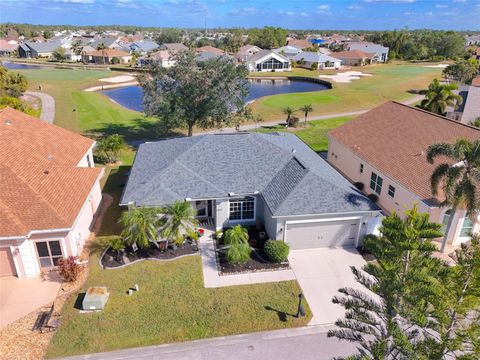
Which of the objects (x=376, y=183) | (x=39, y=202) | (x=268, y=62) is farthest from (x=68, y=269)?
(x=268, y=62)

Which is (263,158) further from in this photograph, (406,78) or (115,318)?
(406,78)

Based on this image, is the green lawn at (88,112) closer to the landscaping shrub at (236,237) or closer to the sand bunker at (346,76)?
the landscaping shrub at (236,237)

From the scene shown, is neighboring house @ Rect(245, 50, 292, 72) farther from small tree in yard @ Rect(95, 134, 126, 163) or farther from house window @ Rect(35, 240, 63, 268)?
house window @ Rect(35, 240, 63, 268)

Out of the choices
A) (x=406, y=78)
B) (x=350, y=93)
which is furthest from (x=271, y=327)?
(x=406, y=78)

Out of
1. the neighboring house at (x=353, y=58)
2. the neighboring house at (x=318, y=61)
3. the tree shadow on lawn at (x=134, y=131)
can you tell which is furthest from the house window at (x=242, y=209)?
the neighboring house at (x=353, y=58)

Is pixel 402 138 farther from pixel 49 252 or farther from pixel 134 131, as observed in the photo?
pixel 134 131

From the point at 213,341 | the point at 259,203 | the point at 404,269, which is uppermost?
the point at 404,269

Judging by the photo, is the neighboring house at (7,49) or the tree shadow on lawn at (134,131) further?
the neighboring house at (7,49)
